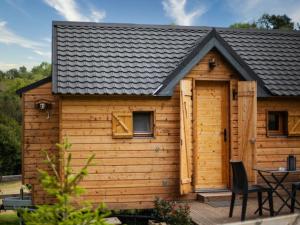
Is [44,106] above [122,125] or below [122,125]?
above

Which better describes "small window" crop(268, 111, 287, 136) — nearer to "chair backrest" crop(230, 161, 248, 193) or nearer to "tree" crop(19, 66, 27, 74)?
"chair backrest" crop(230, 161, 248, 193)

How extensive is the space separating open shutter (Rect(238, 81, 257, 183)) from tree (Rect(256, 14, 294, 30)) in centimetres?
2783

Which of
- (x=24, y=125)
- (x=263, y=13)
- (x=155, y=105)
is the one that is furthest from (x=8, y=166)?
(x=263, y=13)

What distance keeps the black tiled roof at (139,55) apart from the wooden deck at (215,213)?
2920 millimetres

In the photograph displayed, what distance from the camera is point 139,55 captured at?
11.2 m

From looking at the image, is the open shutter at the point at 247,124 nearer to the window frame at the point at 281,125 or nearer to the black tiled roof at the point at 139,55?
the black tiled roof at the point at 139,55

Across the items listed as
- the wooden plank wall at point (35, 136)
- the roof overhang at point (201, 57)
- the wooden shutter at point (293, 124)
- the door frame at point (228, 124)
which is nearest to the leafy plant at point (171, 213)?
the door frame at point (228, 124)

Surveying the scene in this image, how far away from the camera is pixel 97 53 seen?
11031 mm

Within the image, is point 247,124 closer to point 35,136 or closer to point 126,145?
point 126,145

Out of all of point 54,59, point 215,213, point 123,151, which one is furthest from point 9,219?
point 215,213

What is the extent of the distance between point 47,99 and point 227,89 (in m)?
4.60

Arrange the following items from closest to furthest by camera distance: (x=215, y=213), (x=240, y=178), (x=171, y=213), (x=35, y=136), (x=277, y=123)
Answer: (x=240, y=178)
(x=171, y=213)
(x=215, y=213)
(x=35, y=136)
(x=277, y=123)

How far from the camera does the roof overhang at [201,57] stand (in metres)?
10.2

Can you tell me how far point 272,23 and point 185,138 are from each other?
1241 inches
